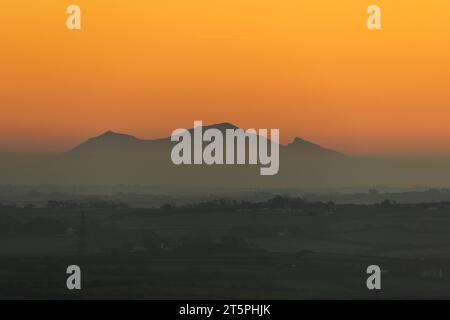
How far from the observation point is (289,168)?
6109 mm

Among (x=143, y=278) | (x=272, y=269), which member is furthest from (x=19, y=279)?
(x=272, y=269)

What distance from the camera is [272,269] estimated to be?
6105mm

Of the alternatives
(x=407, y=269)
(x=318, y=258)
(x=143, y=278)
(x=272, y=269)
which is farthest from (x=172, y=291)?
(x=407, y=269)

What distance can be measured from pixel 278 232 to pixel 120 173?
143cm

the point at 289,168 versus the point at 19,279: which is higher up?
the point at 289,168

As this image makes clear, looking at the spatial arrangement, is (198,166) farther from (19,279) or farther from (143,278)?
(19,279)

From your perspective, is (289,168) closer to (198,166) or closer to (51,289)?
(198,166)

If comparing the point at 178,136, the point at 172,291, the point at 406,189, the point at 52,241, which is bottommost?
the point at 172,291

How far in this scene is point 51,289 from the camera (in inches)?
239

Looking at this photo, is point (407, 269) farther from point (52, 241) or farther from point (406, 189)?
point (52, 241)

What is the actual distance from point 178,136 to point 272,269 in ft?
4.52

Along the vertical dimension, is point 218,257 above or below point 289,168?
below

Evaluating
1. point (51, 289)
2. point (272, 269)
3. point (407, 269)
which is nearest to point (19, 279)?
point (51, 289)

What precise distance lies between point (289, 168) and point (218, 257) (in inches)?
37.9
